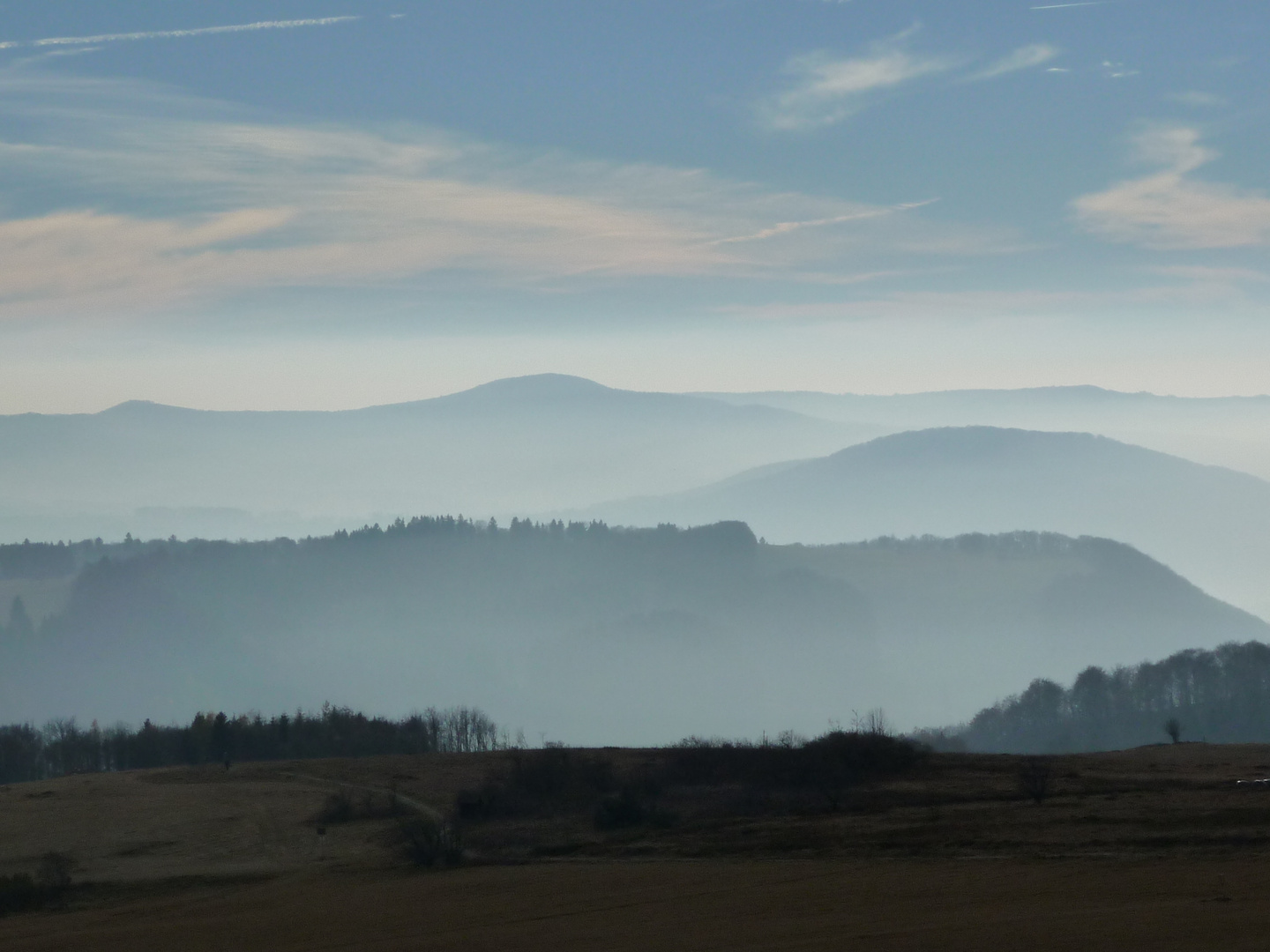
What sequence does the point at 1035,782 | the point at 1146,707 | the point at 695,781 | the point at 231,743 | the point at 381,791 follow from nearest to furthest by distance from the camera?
the point at 1035,782
the point at 695,781
the point at 381,791
the point at 231,743
the point at 1146,707

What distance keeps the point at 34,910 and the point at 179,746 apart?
5855 centimetres

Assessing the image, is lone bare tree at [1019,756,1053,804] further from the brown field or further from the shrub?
the shrub

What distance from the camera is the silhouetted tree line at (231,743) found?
93.4 meters

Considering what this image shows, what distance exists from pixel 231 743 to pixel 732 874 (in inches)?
2544

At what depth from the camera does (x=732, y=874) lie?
116 ft

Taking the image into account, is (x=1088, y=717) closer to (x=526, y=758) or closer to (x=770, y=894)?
(x=526, y=758)

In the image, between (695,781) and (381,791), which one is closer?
(695,781)

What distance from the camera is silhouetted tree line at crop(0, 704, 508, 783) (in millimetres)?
93438

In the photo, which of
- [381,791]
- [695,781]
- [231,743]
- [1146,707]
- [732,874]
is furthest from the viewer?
[1146,707]

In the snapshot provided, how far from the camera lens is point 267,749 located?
9438 centimetres

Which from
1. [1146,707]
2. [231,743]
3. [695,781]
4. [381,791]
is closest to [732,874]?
[695,781]

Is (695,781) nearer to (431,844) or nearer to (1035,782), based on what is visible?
(431,844)

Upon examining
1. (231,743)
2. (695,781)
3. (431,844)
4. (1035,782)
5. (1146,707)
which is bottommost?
(1146,707)

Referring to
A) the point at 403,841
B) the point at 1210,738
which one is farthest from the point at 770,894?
the point at 1210,738
